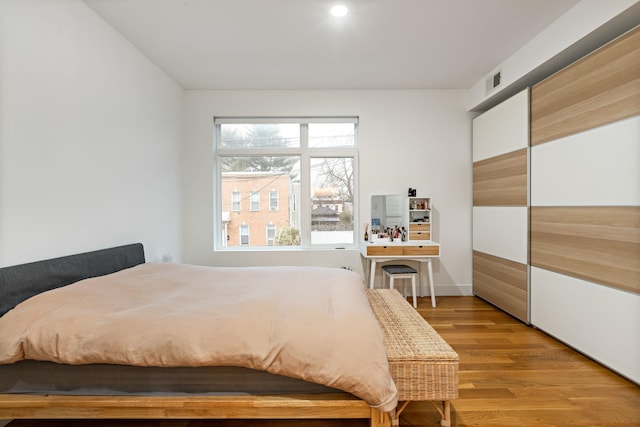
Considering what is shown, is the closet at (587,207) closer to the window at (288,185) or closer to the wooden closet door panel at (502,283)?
the wooden closet door panel at (502,283)

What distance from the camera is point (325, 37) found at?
294cm

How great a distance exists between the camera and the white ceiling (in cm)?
251

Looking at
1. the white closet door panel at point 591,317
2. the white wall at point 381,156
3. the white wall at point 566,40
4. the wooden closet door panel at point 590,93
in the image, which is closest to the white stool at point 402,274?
the white wall at point 381,156

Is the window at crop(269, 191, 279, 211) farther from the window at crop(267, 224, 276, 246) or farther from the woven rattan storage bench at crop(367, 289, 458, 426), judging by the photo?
the woven rattan storage bench at crop(367, 289, 458, 426)

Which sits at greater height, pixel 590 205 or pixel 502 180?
pixel 502 180

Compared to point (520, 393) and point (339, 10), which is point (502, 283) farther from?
point (339, 10)

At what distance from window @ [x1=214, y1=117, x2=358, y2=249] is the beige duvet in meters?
2.72

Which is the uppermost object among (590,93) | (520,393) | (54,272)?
(590,93)

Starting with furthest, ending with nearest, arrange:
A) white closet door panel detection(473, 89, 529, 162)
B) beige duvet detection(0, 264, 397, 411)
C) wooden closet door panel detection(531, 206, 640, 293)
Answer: white closet door panel detection(473, 89, 529, 162) → wooden closet door panel detection(531, 206, 640, 293) → beige duvet detection(0, 264, 397, 411)

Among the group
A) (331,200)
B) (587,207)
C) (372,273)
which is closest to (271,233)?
(331,200)

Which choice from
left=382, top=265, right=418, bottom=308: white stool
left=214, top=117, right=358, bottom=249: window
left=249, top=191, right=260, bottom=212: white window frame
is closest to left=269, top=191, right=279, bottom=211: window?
left=214, top=117, right=358, bottom=249: window

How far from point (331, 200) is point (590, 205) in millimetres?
2745

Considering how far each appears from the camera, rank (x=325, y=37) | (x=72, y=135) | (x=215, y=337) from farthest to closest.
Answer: (x=325, y=37) < (x=72, y=135) < (x=215, y=337)

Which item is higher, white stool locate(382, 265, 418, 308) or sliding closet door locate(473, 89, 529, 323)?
sliding closet door locate(473, 89, 529, 323)
